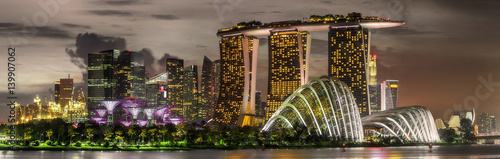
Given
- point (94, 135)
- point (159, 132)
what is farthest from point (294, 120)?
point (94, 135)

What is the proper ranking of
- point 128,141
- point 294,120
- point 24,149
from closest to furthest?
1. point 24,149
2. point 128,141
3. point 294,120

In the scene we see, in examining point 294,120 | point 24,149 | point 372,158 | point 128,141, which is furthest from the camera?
point 294,120

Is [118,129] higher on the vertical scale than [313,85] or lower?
lower

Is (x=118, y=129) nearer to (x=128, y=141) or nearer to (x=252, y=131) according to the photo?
(x=128, y=141)

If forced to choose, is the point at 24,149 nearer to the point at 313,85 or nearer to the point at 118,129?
the point at 118,129

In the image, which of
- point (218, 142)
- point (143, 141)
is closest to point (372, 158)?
point (218, 142)

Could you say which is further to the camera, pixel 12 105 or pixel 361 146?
pixel 361 146
